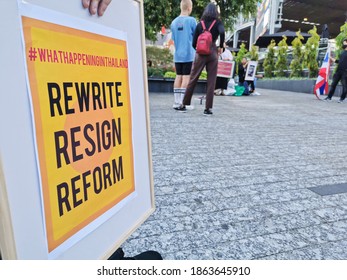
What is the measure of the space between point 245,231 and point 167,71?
11191 millimetres

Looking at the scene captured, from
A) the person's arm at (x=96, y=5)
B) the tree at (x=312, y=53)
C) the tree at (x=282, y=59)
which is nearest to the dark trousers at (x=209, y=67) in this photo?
the person's arm at (x=96, y=5)

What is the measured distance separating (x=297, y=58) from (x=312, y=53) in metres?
1.47

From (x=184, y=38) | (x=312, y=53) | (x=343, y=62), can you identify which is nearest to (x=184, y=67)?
(x=184, y=38)

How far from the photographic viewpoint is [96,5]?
104 cm

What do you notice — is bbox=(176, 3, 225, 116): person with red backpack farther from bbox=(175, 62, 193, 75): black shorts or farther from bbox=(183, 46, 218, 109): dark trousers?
bbox=(175, 62, 193, 75): black shorts

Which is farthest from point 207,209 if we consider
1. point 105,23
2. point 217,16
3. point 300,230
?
point 217,16

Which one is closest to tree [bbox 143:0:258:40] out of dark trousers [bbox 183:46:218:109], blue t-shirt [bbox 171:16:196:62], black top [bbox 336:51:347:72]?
black top [bbox 336:51:347:72]

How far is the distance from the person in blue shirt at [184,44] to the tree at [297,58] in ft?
36.2

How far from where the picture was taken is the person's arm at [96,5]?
1009 millimetres

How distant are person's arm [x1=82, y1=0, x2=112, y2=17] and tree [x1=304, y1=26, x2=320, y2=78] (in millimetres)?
15358

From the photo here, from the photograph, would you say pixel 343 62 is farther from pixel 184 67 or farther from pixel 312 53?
pixel 184 67

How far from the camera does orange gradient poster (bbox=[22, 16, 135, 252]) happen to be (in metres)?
0.87

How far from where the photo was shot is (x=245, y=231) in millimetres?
1933

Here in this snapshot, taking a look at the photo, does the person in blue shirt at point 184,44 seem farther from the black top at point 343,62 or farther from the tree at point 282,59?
the tree at point 282,59
